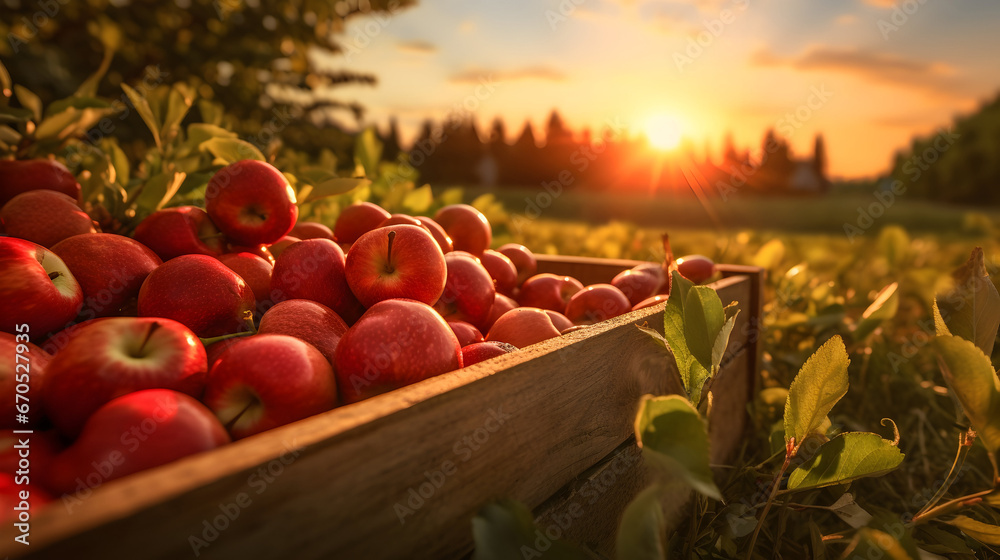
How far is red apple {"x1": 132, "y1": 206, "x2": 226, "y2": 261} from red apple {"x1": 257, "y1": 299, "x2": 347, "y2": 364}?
357 mm

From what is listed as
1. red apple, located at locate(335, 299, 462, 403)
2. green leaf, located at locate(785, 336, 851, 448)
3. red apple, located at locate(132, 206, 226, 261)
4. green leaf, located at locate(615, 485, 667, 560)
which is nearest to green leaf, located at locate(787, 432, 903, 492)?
green leaf, located at locate(785, 336, 851, 448)

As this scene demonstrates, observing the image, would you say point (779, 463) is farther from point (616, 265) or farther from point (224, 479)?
point (224, 479)

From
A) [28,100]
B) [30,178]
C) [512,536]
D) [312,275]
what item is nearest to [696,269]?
[312,275]

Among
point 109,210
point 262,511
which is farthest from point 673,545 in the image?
point 109,210

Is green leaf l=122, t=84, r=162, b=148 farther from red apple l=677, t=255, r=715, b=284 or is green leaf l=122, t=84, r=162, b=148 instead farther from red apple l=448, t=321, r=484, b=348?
red apple l=677, t=255, r=715, b=284

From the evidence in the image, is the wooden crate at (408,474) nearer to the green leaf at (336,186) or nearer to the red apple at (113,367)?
the red apple at (113,367)

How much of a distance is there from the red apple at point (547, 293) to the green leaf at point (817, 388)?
0.75 m

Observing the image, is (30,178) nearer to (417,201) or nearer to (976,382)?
(417,201)

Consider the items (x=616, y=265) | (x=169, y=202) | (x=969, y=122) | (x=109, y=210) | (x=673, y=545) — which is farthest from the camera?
(x=969, y=122)

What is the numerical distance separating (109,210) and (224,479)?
1184 millimetres

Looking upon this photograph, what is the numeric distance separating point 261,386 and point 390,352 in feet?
0.54

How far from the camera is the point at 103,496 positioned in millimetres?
382

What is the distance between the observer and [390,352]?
2.49 feet

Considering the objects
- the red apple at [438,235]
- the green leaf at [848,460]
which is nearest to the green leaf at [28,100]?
the red apple at [438,235]
